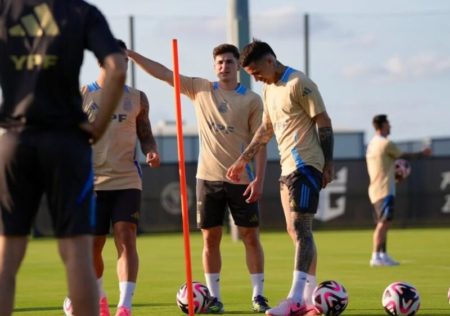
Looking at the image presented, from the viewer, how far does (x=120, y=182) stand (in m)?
9.46

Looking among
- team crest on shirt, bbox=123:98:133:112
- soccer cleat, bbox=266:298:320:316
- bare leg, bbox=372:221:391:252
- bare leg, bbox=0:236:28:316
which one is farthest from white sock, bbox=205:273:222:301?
bare leg, bbox=372:221:391:252

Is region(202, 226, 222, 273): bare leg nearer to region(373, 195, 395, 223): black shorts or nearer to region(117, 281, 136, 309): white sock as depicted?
region(117, 281, 136, 309): white sock

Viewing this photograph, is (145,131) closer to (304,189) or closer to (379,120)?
(304,189)

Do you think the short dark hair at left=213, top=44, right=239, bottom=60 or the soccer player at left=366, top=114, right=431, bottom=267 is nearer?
the short dark hair at left=213, top=44, right=239, bottom=60

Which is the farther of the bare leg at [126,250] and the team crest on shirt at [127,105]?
the team crest on shirt at [127,105]

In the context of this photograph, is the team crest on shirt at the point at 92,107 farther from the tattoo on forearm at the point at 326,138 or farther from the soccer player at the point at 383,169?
the soccer player at the point at 383,169

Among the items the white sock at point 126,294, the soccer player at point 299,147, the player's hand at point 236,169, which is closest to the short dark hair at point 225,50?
the soccer player at point 299,147

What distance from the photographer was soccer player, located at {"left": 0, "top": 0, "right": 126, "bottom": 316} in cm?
612

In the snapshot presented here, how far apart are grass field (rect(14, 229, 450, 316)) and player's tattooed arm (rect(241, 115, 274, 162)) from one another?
1403 mm

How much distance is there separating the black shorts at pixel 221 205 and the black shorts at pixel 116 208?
123 centimetres

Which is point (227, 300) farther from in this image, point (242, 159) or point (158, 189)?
point (158, 189)

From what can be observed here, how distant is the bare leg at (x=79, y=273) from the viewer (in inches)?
Result: 242

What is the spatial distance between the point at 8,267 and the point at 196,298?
3.95 meters

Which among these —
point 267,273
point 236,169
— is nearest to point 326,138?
point 236,169
